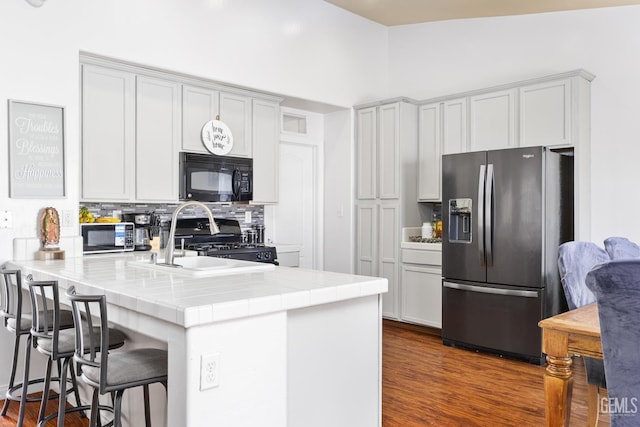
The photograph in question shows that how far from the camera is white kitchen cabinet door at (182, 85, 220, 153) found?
4461mm

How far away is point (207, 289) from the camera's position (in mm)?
1981

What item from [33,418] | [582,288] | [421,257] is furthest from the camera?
[421,257]

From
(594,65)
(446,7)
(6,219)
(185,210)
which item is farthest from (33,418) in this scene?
(594,65)

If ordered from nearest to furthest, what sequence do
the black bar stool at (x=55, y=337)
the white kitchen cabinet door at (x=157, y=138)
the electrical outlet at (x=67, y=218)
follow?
1. the black bar stool at (x=55, y=337)
2. the electrical outlet at (x=67, y=218)
3. the white kitchen cabinet door at (x=157, y=138)

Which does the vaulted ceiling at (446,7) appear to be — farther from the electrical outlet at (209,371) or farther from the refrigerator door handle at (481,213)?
the electrical outlet at (209,371)

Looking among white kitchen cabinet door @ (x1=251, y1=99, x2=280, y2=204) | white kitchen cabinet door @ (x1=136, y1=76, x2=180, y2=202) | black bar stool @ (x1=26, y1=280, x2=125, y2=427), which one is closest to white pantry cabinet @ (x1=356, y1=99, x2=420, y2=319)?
white kitchen cabinet door @ (x1=251, y1=99, x2=280, y2=204)

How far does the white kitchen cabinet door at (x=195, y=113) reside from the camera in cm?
446

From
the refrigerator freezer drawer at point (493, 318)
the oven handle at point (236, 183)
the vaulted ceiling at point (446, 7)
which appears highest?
the vaulted ceiling at point (446, 7)

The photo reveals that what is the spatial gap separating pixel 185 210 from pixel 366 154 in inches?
83.0

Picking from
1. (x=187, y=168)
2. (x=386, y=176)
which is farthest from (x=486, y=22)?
(x=187, y=168)

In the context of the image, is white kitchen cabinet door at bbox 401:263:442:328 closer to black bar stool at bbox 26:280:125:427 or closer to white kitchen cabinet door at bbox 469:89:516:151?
white kitchen cabinet door at bbox 469:89:516:151

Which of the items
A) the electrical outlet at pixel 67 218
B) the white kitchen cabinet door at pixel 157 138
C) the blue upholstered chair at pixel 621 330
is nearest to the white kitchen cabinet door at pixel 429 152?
the white kitchen cabinet door at pixel 157 138

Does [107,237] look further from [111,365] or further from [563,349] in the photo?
[563,349]

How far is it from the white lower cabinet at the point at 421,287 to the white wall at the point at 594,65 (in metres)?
1.43
